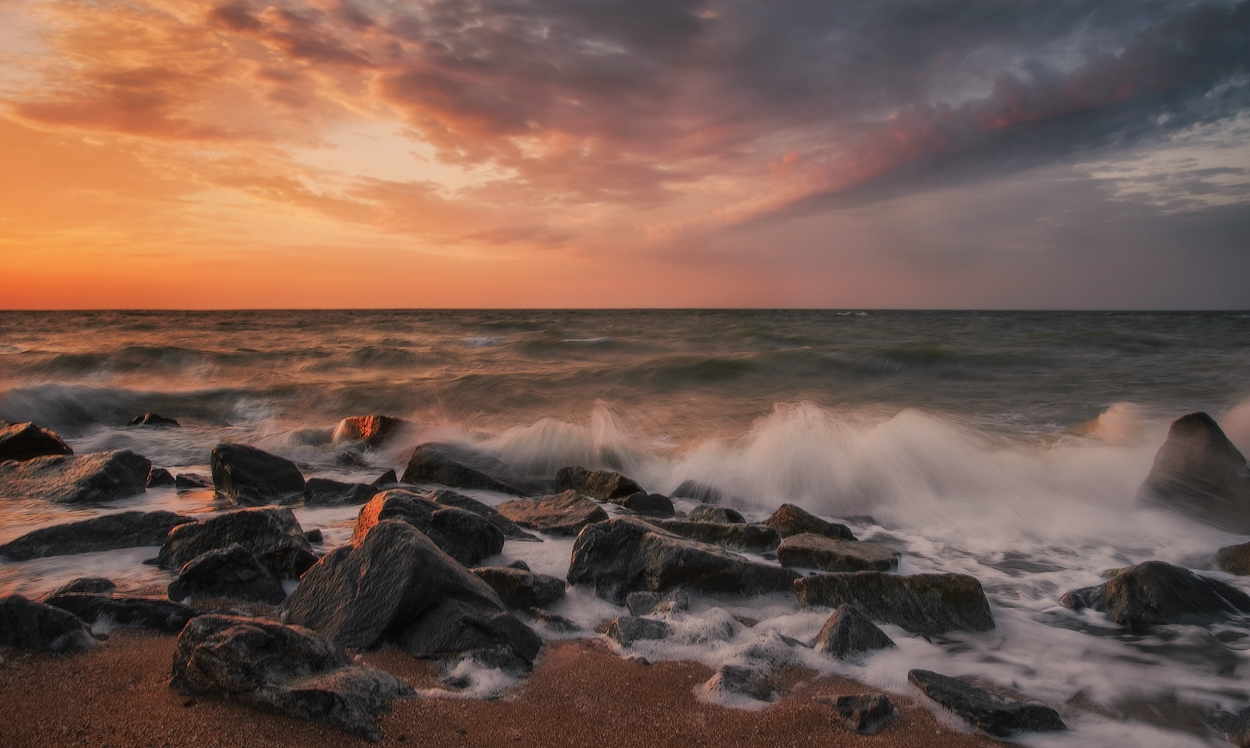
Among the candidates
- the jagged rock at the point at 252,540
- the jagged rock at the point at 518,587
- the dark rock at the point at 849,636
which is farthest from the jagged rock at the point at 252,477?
the dark rock at the point at 849,636

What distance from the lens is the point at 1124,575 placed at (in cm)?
322

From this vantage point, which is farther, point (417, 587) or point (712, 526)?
point (712, 526)

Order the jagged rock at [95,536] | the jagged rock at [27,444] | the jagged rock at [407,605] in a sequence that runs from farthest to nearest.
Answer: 1. the jagged rock at [27,444]
2. the jagged rock at [95,536]
3. the jagged rock at [407,605]

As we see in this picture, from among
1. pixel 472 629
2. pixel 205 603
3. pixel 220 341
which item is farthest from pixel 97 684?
pixel 220 341

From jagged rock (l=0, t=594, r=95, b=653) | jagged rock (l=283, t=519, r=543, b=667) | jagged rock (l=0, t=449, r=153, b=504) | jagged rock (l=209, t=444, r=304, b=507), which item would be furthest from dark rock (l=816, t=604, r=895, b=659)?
jagged rock (l=0, t=449, r=153, b=504)

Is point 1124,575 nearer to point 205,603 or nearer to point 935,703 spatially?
point 935,703

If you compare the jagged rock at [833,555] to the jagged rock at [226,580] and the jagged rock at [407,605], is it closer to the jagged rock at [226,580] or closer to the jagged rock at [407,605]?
the jagged rock at [407,605]

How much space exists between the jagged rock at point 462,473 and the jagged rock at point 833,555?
2492 millimetres

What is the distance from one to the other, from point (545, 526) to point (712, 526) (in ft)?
3.51

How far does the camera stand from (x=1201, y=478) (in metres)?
4.95

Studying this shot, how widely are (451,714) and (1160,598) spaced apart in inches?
127

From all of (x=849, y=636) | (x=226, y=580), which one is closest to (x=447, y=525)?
(x=226, y=580)

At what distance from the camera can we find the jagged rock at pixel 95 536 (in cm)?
335

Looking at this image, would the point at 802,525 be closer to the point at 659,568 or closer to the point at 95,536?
the point at 659,568
